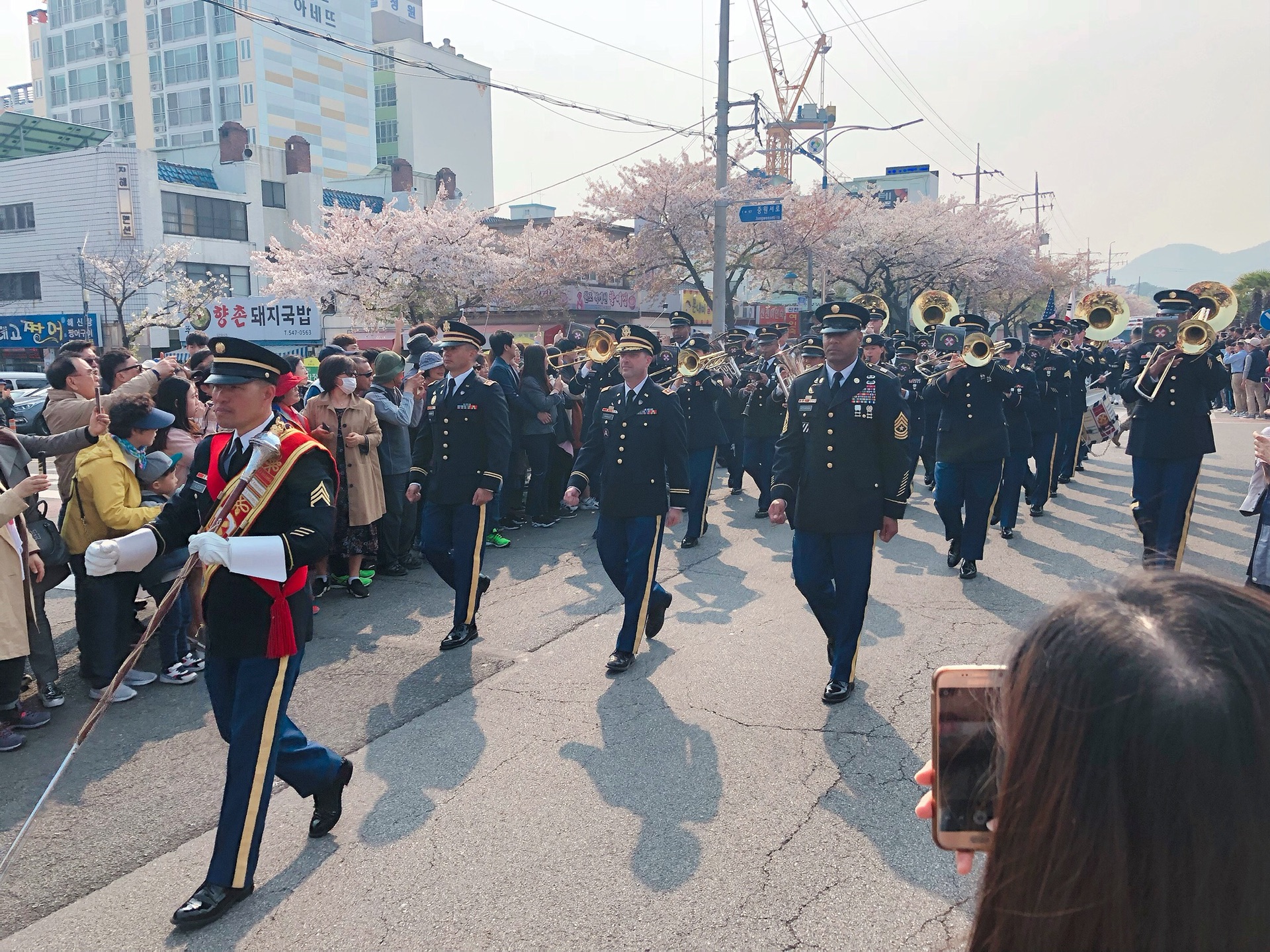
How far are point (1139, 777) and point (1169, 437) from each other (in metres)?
7.14

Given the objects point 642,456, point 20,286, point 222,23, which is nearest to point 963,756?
point 642,456

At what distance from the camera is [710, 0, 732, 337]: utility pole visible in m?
19.5

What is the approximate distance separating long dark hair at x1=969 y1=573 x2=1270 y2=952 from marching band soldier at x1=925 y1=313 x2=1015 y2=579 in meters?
7.13

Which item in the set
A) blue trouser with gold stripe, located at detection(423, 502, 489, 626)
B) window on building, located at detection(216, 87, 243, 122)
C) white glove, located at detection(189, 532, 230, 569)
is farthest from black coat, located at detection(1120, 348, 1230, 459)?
window on building, located at detection(216, 87, 243, 122)

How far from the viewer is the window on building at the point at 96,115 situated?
7312cm

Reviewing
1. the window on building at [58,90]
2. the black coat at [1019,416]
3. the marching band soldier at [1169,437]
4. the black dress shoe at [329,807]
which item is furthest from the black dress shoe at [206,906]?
the window on building at [58,90]

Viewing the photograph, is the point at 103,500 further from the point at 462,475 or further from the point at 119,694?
the point at 462,475

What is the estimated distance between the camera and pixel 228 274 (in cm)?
4353

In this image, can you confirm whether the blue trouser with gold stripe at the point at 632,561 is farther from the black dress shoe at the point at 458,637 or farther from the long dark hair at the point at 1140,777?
the long dark hair at the point at 1140,777

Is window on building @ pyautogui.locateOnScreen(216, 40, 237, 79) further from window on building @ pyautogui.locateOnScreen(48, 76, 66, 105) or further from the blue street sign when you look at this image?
the blue street sign

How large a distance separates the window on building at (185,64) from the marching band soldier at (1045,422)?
72627 millimetres

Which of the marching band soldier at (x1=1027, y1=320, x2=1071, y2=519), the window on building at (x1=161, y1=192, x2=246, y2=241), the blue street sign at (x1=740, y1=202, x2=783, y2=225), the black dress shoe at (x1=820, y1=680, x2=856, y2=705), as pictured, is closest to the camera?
the black dress shoe at (x1=820, y1=680, x2=856, y2=705)

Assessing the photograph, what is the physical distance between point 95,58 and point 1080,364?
82430mm

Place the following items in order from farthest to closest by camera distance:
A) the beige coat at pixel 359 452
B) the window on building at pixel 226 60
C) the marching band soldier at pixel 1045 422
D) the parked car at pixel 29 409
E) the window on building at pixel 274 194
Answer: the window on building at pixel 226 60 < the window on building at pixel 274 194 < the parked car at pixel 29 409 < the marching band soldier at pixel 1045 422 < the beige coat at pixel 359 452
